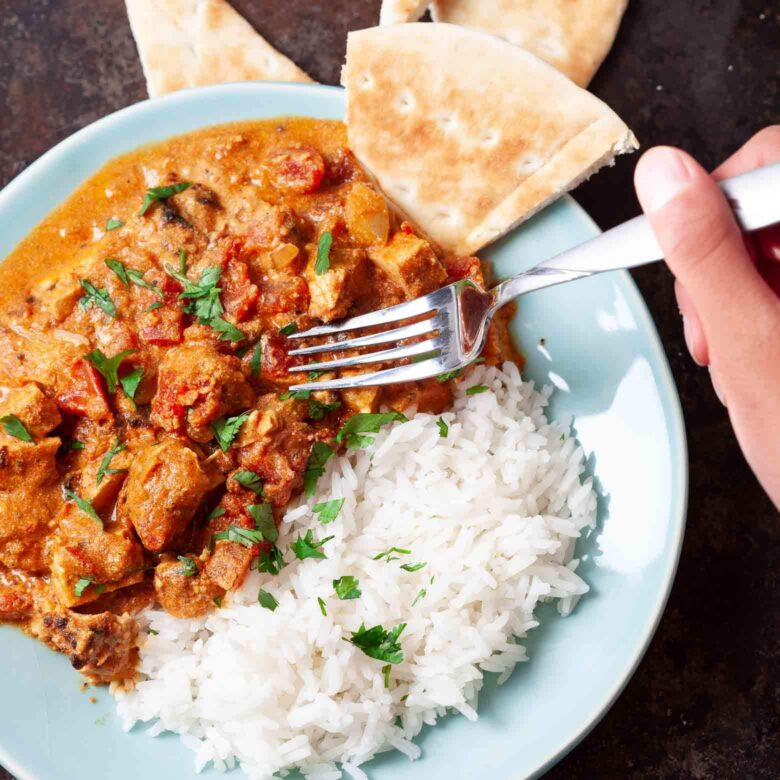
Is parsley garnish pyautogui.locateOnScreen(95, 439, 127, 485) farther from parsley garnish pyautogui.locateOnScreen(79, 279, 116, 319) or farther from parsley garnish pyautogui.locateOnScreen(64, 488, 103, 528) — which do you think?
parsley garnish pyautogui.locateOnScreen(79, 279, 116, 319)

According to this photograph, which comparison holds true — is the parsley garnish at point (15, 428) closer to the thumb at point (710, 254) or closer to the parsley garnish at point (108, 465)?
the parsley garnish at point (108, 465)

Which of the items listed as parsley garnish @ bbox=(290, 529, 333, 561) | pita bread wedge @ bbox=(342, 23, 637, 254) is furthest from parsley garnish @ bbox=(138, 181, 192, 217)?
parsley garnish @ bbox=(290, 529, 333, 561)

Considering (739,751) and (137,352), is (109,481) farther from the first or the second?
(739,751)

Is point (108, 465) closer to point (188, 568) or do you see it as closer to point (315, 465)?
point (188, 568)

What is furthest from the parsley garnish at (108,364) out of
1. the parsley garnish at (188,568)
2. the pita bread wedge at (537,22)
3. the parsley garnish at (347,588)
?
the pita bread wedge at (537,22)

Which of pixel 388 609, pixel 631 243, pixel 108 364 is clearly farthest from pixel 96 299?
pixel 631 243

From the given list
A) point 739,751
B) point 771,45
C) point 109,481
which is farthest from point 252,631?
point 771,45

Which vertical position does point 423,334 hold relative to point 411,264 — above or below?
below

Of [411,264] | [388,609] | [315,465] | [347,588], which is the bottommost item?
[388,609]
